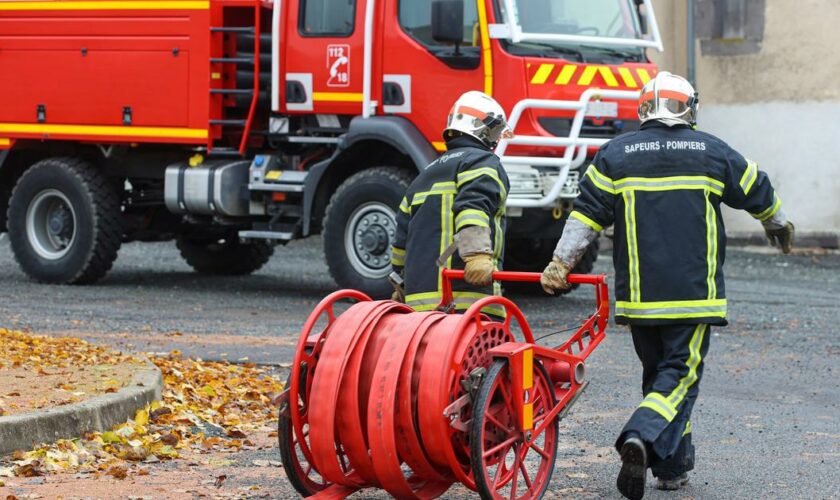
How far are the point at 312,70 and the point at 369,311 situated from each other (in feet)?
25.0

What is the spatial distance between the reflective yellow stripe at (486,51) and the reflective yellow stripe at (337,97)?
1198mm

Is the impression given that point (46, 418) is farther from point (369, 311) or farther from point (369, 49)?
point (369, 49)

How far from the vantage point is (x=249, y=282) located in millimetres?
15734

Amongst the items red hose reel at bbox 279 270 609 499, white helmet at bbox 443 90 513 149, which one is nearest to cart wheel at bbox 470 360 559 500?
red hose reel at bbox 279 270 609 499

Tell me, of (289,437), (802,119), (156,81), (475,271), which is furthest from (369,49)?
(802,119)

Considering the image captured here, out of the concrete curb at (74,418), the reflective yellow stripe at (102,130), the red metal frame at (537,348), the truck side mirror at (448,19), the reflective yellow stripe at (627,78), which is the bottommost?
the concrete curb at (74,418)

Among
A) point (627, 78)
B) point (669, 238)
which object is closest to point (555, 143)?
point (627, 78)

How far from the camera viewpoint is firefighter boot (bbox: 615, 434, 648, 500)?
19.7 ft

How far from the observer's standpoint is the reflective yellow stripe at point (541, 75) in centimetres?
1236

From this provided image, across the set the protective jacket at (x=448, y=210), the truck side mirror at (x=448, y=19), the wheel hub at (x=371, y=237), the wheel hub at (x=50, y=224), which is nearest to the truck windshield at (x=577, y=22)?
the truck side mirror at (x=448, y=19)

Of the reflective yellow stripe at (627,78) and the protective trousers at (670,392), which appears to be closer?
the protective trousers at (670,392)

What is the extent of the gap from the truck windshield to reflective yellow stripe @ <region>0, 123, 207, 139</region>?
3174 mm

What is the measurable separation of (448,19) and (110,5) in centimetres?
370

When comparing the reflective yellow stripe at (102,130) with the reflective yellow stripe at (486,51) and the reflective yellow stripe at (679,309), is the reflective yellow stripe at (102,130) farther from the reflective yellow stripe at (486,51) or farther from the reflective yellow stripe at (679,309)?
the reflective yellow stripe at (679,309)
